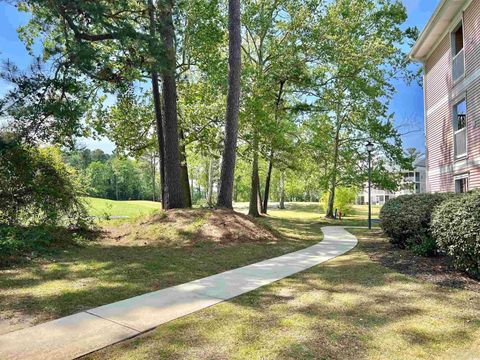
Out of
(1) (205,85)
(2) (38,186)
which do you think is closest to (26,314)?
(2) (38,186)

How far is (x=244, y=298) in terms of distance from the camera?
15.6 feet

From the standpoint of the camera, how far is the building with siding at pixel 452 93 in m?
10.6

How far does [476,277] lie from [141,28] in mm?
9286

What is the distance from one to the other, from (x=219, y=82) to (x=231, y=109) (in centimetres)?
409

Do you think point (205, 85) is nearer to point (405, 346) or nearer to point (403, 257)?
point (403, 257)

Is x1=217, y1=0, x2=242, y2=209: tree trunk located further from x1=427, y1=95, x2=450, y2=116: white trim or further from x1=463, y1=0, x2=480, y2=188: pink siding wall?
x1=427, y1=95, x2=450, y2=116: white trim

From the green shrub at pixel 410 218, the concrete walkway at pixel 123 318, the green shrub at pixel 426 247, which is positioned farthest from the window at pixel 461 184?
the concrete walkway at pixel 123 318

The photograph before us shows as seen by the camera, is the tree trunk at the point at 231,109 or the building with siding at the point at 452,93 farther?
the tree trunk at the point at 231,109

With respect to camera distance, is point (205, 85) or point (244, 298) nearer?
point (244, 298)

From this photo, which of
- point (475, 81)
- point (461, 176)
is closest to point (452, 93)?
point (475, 81)

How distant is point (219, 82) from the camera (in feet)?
49.2

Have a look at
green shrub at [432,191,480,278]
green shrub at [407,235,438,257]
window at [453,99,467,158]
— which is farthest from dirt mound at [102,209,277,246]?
window at [453,99,467,158]

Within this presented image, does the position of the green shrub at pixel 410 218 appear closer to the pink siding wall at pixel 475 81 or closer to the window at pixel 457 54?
the pink siding wall at pixel 475 81

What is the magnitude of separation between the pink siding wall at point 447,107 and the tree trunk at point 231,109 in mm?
6965
